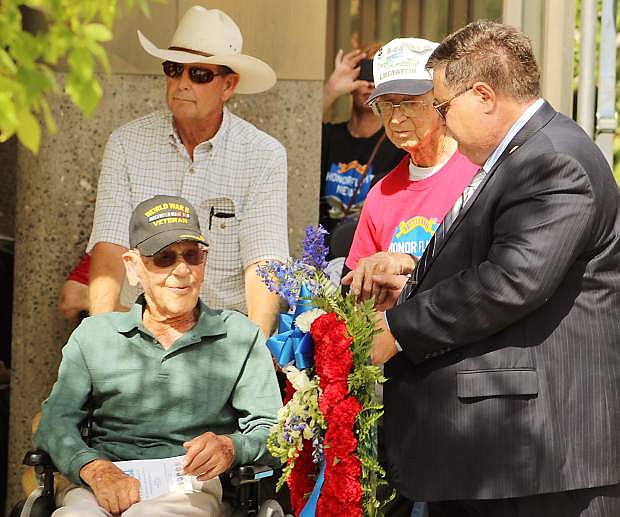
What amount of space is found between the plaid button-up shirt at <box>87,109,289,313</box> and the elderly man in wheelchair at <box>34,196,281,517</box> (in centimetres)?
77

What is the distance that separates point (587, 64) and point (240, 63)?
6.52 ft

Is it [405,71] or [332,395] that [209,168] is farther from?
[332,395]

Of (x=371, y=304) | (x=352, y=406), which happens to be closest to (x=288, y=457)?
(x=352, y=406)

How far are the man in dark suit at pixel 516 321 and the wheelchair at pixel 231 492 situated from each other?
69 centimetres

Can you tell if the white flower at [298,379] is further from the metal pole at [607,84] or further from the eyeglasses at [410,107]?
the metal pole at [607,84]

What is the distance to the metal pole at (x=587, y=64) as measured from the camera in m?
Answer: 6.41

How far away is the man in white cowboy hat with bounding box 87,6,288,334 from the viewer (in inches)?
210

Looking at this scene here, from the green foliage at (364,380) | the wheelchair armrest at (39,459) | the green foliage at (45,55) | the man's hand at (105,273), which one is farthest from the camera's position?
the man's hand at (105,273)

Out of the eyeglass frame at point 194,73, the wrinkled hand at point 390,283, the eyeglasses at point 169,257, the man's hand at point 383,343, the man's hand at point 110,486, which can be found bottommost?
the man's hand at point 110,486

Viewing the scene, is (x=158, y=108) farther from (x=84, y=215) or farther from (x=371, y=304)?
(x=371, y=304)

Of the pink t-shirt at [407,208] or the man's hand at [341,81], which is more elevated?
the man's hand at [341,81]

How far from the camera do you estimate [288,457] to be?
13.0ft

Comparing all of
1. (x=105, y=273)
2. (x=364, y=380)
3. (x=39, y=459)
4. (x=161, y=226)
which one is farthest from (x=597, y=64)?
(x=39, y=459)

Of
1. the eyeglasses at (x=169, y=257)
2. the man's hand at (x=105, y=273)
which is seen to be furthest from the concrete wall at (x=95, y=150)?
the eyeglasses at (x=169, y=257)
